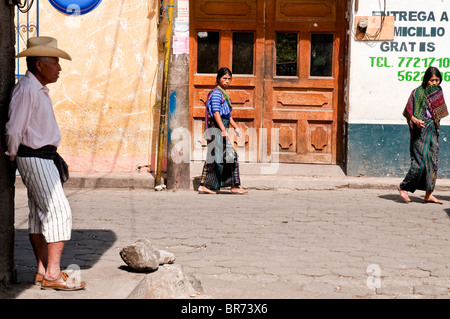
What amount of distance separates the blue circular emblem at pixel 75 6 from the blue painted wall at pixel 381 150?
15.0ft

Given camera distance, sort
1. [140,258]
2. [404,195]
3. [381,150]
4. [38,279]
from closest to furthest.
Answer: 1. [38,279]
2. [140,258]
3. [404,195]
4. [381,150]

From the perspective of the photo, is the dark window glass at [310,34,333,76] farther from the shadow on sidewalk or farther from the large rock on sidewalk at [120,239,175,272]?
the large rock on sidewalk at [120,239,175,272]

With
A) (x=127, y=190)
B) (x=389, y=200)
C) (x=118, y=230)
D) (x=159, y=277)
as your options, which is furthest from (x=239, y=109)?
(x=159, y=277)

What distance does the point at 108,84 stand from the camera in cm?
1174

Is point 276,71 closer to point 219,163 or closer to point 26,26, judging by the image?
point 219,163

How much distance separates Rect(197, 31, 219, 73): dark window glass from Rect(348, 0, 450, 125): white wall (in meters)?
2.25

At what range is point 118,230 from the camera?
783cm

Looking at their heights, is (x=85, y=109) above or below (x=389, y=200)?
above

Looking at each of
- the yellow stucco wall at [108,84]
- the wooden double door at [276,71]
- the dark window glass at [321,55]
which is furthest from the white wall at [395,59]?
the yellow stucco wall at [108,84]

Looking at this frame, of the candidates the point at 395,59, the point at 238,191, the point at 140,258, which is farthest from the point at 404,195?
the point at 140,258

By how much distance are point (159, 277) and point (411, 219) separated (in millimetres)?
4453

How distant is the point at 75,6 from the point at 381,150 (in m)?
5.43

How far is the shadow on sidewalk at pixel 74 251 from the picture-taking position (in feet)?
17.7

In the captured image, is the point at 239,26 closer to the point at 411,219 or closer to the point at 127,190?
the point at 127,190
